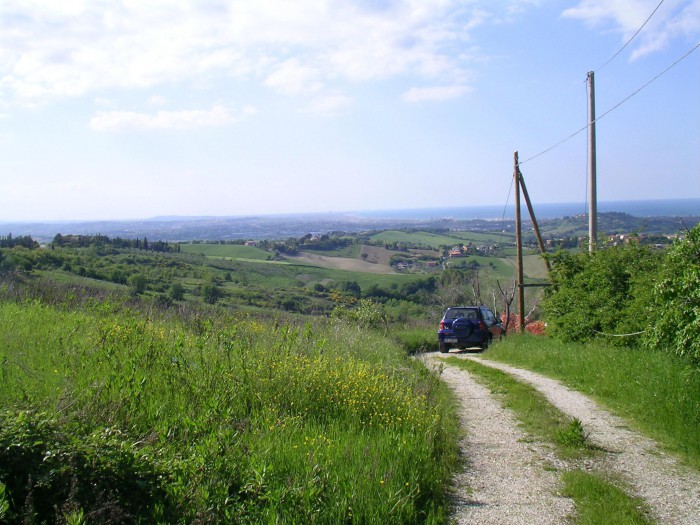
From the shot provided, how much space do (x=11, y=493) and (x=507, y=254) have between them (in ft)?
207

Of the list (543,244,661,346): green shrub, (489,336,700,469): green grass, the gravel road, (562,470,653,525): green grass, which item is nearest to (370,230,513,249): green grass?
(543,244,661,346): green shrub

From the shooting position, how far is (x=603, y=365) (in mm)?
11523

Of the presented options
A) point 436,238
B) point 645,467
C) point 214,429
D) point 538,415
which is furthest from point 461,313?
point 436,238

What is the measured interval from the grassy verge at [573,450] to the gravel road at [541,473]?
0.44ft

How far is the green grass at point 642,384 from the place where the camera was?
747 centimetres

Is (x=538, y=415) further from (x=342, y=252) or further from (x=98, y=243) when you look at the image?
(x=342, y=252)

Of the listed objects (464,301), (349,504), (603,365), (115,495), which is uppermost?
(115,495)

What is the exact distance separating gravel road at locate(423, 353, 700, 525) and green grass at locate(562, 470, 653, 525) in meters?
0.11

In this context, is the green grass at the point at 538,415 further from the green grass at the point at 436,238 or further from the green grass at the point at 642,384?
the green grass at the point at 436,238

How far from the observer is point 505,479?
6.02 metres

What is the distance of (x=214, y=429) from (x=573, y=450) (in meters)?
3.99

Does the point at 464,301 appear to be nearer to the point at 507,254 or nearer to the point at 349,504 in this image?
the point at 507,254

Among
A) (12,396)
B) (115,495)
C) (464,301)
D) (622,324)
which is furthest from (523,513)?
(464,301)

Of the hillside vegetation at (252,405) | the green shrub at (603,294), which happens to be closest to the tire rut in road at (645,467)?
the hillside vegetation at (252,405)
